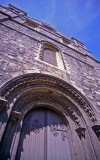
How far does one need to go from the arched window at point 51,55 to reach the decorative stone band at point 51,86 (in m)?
1.42

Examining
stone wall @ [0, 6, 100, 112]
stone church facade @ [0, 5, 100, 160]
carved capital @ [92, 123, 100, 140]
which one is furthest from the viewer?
stone wall @ [0, 6, 100, 112]

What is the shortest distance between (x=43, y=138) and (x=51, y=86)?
5.23 feet

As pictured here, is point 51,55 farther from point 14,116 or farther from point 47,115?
point 14,116

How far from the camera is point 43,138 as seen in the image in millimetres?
3451

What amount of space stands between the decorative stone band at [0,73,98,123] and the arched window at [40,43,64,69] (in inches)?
55.9

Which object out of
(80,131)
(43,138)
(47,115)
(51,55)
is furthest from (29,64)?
(80,131)

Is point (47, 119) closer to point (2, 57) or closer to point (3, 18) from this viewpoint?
point (2, 57)

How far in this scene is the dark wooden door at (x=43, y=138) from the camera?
120 inches

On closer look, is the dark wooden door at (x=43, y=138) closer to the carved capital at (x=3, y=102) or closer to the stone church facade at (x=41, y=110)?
the stone church facade at (x=41, y=110)

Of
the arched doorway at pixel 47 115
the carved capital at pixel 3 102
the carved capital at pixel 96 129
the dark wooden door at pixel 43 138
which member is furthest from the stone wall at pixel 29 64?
the dark wooden door at pixel 43 138


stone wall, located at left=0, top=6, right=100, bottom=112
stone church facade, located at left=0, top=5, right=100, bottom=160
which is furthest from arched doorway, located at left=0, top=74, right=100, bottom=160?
stone wall, located at left=0, top=6, right=100, bottom=112

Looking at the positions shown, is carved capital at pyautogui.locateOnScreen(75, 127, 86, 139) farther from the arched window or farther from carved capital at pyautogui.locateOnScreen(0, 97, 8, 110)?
the arched window

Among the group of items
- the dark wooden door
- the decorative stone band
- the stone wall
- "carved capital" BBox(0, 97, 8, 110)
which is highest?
the stone wall

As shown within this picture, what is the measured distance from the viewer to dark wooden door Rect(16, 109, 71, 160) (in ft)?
10.0
